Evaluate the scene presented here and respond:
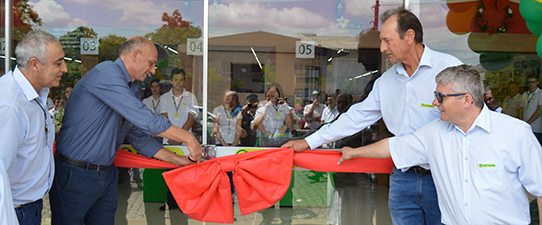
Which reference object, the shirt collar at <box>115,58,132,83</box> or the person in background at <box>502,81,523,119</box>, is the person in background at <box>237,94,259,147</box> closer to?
the shirt collar at <box>115,58,132,83</box>

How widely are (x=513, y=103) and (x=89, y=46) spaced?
7.28 m

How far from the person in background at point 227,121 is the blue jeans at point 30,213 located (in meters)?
1.95

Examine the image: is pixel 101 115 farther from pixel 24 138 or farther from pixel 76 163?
pixel 24 138

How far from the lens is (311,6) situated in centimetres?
561

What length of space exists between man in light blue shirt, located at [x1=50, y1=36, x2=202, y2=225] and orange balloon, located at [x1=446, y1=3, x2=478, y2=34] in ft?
17.1

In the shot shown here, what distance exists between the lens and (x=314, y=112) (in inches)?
201

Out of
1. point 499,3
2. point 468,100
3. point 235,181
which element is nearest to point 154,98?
point 235,181

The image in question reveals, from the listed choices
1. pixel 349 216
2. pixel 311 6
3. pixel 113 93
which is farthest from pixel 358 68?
pixel 113 93

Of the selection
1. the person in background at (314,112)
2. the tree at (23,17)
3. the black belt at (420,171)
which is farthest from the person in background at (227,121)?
the tree at (23,17)

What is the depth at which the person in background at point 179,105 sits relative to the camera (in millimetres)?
4496

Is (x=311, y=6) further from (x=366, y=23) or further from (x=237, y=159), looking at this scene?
(x=237, y=159)

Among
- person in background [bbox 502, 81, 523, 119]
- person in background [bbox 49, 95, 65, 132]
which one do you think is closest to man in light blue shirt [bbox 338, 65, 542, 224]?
person in background [bbox 49, 95, 65, 132]

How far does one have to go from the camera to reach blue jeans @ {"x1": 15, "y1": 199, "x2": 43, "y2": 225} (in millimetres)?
1811

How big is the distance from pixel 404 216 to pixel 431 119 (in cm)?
62
